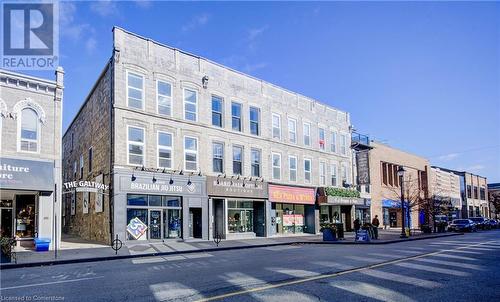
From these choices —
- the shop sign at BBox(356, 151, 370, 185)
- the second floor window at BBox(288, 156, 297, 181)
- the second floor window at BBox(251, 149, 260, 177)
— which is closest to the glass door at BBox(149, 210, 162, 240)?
the second floor window at BBox(251, 149, 260, 177)

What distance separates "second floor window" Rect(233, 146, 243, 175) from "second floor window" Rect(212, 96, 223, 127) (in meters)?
2.24

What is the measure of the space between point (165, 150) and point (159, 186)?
233cm

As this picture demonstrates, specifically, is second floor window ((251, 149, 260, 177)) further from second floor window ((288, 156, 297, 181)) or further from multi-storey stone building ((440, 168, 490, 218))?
multi-storey stone building ((440, 168, 490, 218))

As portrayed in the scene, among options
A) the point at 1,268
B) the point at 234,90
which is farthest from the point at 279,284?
the point at 234,90

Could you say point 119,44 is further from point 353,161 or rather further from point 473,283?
point 353,161

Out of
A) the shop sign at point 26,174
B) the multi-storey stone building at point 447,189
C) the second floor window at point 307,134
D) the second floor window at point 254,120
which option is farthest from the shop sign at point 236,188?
the multi-storey stone building at point 447,189

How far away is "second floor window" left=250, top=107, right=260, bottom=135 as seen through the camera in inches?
1197

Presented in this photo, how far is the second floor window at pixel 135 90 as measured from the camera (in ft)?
76.5

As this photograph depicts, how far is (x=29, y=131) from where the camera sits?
790 inches

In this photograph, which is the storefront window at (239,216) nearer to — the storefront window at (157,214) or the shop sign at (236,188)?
the shop sign at (236,188)

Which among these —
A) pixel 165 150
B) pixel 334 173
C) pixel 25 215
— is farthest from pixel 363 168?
pixel 25 215

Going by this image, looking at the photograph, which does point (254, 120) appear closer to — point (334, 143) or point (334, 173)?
point (334, 143)

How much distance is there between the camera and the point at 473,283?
9.17 m

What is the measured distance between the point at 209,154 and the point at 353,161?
19365 mm
